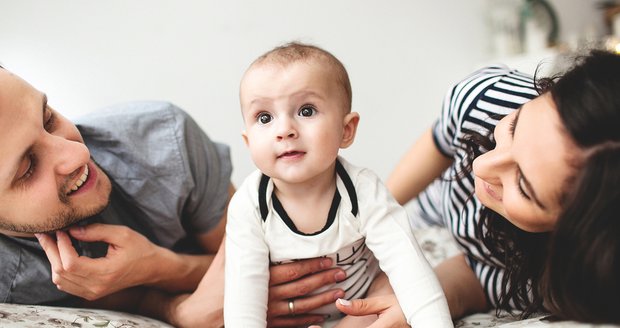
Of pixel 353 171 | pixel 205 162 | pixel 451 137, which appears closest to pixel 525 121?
pixel 353 171

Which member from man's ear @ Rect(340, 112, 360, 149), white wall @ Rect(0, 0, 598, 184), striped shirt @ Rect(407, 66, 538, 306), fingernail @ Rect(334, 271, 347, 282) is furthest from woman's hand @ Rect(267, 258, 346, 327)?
white wall @ Rect(0, 0, 598, 184)

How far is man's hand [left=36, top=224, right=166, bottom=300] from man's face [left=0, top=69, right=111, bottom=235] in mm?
51

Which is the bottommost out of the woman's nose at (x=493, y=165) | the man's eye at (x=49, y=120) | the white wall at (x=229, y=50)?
the woman's nose at (x=493, y=165)

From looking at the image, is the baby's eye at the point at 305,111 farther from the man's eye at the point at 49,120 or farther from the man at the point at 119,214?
the man's eye at the point at 49,120

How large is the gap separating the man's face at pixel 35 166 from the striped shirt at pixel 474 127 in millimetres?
840

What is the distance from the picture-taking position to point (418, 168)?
145cm

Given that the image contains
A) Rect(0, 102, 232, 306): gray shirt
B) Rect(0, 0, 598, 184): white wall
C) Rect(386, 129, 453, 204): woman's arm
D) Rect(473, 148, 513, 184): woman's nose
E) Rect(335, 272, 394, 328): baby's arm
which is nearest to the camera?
Rect(473, 148, 513, 184): woman's nose

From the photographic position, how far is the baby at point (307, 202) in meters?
0.84

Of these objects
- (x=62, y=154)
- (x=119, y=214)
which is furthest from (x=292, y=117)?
(x=119, y=214)

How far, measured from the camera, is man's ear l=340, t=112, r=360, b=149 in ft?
A: 2.96

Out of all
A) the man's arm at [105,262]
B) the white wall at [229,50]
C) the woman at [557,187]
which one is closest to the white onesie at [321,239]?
the woman at [557,187]

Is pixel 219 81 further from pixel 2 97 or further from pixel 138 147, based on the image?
pixel 2 97

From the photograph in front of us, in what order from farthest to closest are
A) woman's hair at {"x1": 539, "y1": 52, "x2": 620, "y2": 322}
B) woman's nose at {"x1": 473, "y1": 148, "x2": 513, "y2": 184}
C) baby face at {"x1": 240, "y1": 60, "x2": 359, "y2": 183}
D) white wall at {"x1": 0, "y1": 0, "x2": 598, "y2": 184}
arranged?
white wall at {"x1": 0, "y1": 0, "x2": 598, "y2": 184} → baby face at {"x1": 240, "y1": 60, "x2": 359, "y2": 183} → woman's nose at {"x1": 473, "y1": 148, "x2": 513, "y2": 184} → woman's hair at {"x1": 539, "y1": 52, "x2": 620, "y2": 322}

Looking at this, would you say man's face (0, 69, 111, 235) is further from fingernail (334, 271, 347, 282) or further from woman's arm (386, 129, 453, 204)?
woman's arm (386, 129, 453, 204)
